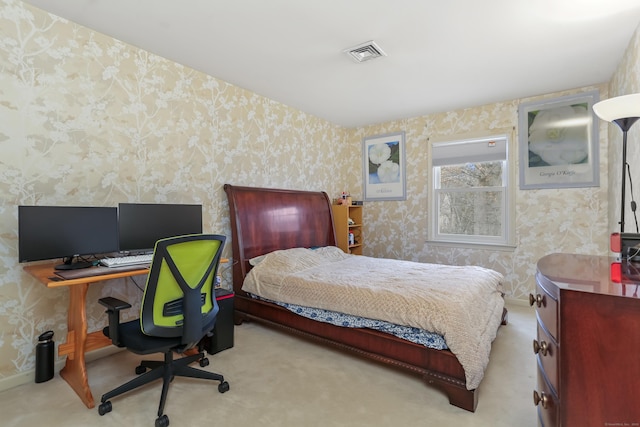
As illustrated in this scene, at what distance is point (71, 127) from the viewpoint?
2.27m

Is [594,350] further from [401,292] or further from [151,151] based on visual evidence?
[151,151]

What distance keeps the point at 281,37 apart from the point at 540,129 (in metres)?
3.12

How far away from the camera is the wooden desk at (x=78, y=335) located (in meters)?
1.85

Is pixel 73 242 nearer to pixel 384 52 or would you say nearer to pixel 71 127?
pixel 71 127

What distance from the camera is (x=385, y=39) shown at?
2451 mm

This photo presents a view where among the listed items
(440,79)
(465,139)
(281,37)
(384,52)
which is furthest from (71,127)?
(465,139)

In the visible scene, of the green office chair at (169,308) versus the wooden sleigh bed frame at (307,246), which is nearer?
the green office chair at (169,308)

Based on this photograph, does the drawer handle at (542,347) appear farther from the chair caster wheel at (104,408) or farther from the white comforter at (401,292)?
the chair caster wheel at (104,408)

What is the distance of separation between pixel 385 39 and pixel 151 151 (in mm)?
2180

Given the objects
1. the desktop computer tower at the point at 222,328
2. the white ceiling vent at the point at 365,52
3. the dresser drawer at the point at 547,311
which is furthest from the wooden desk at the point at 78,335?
the white ceiling vent at the point at 365,52

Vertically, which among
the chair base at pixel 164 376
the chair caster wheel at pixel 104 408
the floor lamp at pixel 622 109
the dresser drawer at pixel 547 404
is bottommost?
the chair caster wheel at pixel 104 408

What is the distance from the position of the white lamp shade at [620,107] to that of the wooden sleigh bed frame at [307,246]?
1.61m

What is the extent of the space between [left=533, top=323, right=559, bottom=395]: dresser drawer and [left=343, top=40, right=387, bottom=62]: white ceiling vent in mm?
2264

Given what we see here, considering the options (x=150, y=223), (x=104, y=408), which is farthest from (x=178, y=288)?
(x=150, y=223)
